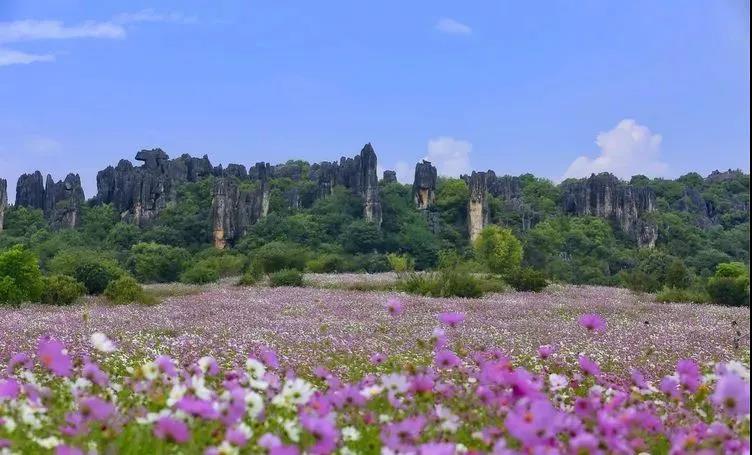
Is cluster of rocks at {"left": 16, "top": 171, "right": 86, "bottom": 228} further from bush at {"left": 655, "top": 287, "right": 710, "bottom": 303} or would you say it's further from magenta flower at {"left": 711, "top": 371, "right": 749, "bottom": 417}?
magenta flower at {"left": 711, "top": 371, "right": 749, "bottom": 417}

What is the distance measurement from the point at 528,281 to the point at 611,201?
50.1 meters

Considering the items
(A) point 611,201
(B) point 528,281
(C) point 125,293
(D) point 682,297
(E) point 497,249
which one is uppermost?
(A) point 611,201

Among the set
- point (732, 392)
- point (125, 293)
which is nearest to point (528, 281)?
point (125, 293)

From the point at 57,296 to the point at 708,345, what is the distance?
1897 centimetres

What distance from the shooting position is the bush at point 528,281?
31.2 m

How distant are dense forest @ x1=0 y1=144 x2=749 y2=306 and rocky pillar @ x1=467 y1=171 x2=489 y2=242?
12 cm

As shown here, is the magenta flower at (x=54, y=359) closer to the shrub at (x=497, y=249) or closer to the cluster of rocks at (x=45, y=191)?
the shrub at (x=497, y=249)

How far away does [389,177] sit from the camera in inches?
3570

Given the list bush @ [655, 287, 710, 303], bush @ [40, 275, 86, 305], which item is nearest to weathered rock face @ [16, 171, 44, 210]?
bush @ [40, 275, 86, 305]

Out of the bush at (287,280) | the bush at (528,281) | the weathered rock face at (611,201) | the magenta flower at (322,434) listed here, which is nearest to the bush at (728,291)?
the bush at (528,281)

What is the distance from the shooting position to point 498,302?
76.0ft

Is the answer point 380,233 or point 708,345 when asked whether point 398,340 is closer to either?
point 708,345

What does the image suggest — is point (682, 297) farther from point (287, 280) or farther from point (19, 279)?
point (19, 279)

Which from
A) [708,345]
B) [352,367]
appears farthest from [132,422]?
[708,345]
